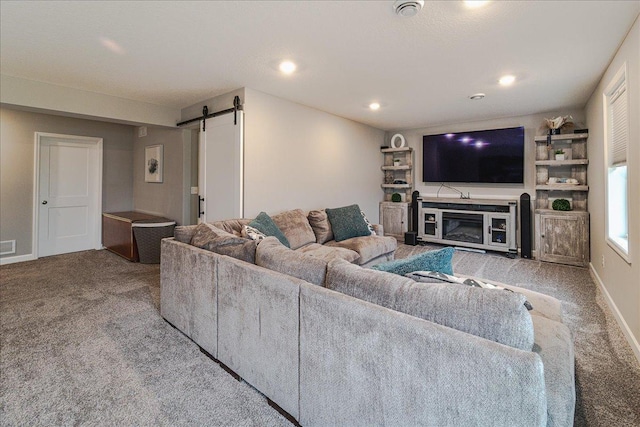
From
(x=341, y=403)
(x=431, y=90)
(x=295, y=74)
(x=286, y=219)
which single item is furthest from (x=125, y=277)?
(x=431, y=90)

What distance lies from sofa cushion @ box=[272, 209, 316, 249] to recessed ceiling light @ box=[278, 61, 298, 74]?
1.61 meters

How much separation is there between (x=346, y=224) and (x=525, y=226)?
2.99m

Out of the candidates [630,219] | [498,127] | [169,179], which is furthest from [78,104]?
[498,127]

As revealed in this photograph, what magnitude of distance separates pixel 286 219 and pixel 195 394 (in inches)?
89.7

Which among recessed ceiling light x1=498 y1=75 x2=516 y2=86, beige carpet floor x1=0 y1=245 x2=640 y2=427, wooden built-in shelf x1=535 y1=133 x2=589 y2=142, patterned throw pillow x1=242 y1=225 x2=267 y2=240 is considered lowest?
beige carpet floor x1=0 y1=245 x2=640 y2=427

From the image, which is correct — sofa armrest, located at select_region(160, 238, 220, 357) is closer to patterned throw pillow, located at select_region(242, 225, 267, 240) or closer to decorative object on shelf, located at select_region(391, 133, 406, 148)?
patterned throw pillow, located at select_region(242, 225, 267, 240)

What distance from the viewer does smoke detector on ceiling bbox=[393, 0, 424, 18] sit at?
1986 mm

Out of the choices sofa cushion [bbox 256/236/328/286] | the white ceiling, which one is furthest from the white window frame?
sofa cushion [bbox 256/236/328/286]

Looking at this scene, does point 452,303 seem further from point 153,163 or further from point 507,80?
point 153,163

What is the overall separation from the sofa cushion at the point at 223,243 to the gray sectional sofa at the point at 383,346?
79mm

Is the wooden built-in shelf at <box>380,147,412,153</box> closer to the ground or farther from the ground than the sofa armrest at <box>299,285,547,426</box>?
farther from the ground

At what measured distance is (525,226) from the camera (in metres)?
4.94

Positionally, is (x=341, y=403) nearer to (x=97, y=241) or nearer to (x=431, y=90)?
(x=431, y=90)

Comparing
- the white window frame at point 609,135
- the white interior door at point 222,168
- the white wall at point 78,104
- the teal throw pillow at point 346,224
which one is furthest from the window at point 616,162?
the white wall at point 78,104
